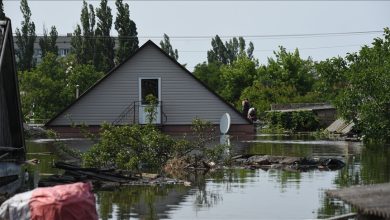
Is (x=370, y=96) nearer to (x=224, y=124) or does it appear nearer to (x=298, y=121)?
(x=224, y=124)

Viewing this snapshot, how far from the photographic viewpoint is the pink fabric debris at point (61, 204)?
31.8ft

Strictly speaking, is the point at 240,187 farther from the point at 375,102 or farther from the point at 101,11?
the point at 101,11

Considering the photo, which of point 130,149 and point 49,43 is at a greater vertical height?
point 49,43

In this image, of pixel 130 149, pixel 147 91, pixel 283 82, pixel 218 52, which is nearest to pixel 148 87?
pixel 147 91

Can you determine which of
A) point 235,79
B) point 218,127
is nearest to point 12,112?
point 218,127

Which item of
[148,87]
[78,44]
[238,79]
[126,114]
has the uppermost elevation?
[78,44]

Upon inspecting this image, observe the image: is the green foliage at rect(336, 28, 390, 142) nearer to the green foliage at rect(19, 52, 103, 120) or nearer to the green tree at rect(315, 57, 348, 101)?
the green tree at rect(315, 57, 348, 101)

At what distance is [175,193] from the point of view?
18500 millimetres

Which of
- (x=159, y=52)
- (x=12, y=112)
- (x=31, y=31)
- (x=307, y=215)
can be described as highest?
(x=31, y=31)

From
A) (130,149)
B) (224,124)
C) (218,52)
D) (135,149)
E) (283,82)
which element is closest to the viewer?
(135,149)

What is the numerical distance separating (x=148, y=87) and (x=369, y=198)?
38.9 metres

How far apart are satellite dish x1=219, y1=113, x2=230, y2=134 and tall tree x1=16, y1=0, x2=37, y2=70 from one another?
4129 cm

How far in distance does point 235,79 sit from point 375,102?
45.4 m

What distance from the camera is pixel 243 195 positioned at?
17.9 metres
